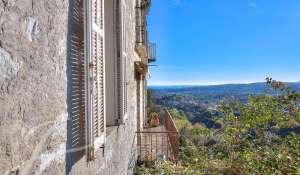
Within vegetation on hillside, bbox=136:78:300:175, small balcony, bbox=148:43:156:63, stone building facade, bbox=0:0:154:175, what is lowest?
vegetation on hillside, bbox=136:78:300:175

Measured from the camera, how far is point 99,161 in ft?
9.10

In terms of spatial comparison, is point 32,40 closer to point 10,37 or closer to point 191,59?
point 10,37

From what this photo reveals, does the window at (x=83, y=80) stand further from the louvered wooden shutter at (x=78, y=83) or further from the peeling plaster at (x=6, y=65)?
the peeling plaster at (x=6, y=65)

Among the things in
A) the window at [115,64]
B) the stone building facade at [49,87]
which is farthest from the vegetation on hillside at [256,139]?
the stone building facade at [49,87]

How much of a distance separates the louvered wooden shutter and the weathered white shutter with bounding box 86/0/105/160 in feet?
0.19

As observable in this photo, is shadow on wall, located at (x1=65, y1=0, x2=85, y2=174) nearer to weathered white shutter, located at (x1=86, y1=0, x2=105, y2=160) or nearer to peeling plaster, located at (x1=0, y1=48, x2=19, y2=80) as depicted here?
weathered white shutter, located at (x1=86, y1=0, x2=105, y2=160)

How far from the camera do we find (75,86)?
2049mm

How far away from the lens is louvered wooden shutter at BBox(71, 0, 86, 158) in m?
2.02

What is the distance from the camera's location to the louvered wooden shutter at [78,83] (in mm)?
2019

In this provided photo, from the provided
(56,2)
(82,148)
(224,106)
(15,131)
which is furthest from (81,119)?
(224,106)

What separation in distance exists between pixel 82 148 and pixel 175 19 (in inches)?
1013

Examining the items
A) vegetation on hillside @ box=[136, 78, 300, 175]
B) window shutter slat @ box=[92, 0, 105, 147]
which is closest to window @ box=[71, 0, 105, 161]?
window shutter slat @ box=[92, 0, 105, 147]

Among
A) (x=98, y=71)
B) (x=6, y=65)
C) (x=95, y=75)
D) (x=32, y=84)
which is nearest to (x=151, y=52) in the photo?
(x=98, y=71)

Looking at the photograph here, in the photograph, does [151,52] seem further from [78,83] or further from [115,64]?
[78,83]
